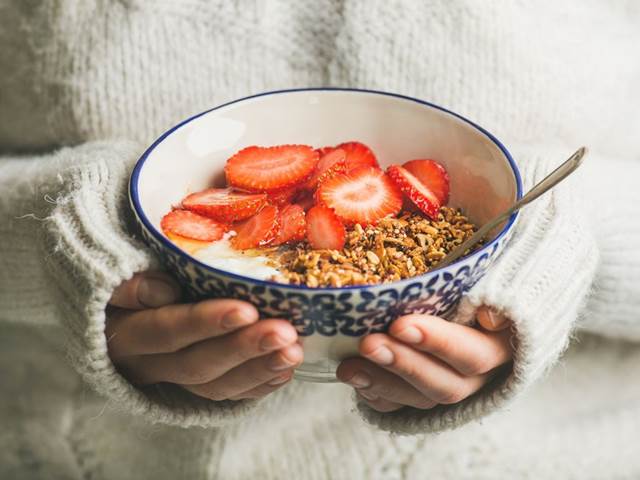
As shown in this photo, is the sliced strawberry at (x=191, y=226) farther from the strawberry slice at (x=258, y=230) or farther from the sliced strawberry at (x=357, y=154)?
the sliced strawberry at (x=357, y=154)

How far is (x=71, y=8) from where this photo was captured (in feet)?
2.60

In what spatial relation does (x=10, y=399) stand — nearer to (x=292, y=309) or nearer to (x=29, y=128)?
(x=29, y=128)

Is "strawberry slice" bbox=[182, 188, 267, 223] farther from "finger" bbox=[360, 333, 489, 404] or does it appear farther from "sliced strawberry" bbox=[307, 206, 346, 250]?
"finger" bbox=[360, 333, 489, 404]

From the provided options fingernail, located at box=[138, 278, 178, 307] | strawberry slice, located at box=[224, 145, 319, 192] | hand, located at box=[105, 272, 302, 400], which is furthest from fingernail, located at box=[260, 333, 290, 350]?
strawberry slice, located at box=[224, 145, 319, 192]

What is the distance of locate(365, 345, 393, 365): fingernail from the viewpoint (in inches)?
19.8

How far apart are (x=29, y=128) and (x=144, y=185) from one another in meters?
0.33

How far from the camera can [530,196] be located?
532 mm

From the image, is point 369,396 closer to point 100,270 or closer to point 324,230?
point 324,230

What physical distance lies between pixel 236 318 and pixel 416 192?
24cm

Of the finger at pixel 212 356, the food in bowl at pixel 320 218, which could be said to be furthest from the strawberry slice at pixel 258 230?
the finger at pixel 212 356

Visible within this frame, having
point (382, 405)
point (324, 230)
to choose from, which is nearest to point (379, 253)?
point (324, 230)

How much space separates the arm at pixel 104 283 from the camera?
0.54 metres

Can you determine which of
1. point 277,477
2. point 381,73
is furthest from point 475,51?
point 277,477

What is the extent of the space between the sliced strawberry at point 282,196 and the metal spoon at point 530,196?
0.17 meters
